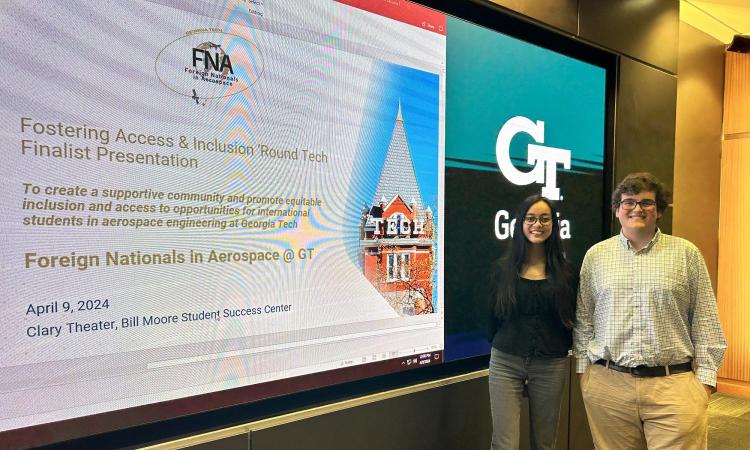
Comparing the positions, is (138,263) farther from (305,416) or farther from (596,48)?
(596,48)

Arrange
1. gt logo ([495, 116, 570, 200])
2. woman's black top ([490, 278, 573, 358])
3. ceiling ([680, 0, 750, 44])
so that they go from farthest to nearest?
ceiling ([680, 0, 750, 44]) < gt logo ([495, 116, 570, 200]) < woman's black top ([490, 278, 573, 358])

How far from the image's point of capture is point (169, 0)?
1.84m

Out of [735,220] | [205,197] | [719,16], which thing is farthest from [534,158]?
[719,16]

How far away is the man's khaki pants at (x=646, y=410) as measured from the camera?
81.0 inches

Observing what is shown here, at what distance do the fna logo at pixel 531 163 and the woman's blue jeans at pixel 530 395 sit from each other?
899mm

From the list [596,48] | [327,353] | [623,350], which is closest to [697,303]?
[623,350]

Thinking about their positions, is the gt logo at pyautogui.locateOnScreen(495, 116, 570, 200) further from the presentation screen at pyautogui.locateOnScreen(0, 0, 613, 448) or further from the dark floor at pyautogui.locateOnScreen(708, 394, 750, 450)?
the dark floor at pyautogui.locateOnScreen(708, 394, 750, 450)

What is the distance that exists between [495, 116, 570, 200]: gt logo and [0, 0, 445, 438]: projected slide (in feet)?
2.02

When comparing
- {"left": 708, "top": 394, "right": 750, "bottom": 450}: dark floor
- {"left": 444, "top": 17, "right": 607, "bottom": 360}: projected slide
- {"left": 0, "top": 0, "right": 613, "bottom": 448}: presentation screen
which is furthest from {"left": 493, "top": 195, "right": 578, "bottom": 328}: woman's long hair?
{"left": 708, "top": 394, "right": 750, "bottom": 450}: dark floor

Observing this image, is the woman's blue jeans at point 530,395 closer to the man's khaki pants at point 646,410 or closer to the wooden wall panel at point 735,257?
the man's khaki pants at point 646,410

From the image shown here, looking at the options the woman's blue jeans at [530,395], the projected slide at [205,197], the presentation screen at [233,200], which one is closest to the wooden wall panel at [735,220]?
the presentation screen at [233,200]

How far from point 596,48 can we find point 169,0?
2.84 m

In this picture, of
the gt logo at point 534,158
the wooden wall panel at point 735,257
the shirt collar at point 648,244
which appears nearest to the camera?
the shirt collar at point 648,244

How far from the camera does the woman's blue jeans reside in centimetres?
238
